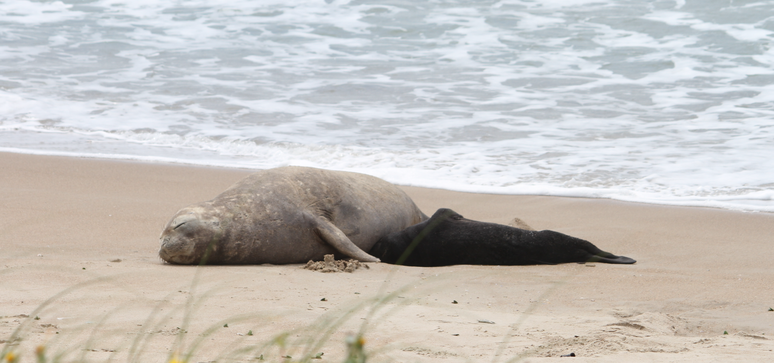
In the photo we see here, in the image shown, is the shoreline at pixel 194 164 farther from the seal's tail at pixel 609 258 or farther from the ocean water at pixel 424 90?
the seal's tail at pixel 609 258

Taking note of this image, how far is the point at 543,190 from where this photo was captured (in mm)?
7234

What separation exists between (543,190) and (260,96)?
19.5 feet

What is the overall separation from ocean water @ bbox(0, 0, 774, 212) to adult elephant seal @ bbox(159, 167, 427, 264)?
2072mm

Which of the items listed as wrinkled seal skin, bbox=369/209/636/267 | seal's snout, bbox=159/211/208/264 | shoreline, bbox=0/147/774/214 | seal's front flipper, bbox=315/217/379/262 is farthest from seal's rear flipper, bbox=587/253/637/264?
seal's snout, bbox=159/211/208/264

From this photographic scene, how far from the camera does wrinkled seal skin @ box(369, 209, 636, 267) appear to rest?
5.21 metres

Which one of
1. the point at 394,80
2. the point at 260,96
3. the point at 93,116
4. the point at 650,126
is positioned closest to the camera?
the point at 650,126

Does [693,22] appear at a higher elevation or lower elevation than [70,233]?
higher

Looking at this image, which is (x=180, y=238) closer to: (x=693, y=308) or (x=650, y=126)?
(x=693, y=308)

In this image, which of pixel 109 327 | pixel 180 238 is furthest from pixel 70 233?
pixel 109 327

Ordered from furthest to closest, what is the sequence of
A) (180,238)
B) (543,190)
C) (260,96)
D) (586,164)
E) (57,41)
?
1. (57,41)
2. (260,96)
3. (586,164)
4. (543,190)
5. (180,238)

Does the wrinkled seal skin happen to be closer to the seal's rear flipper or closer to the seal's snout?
the seal's rear flipper

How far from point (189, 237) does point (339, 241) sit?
98 cm

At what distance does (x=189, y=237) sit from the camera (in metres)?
4.82

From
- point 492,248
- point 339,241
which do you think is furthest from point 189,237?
point 492,248
